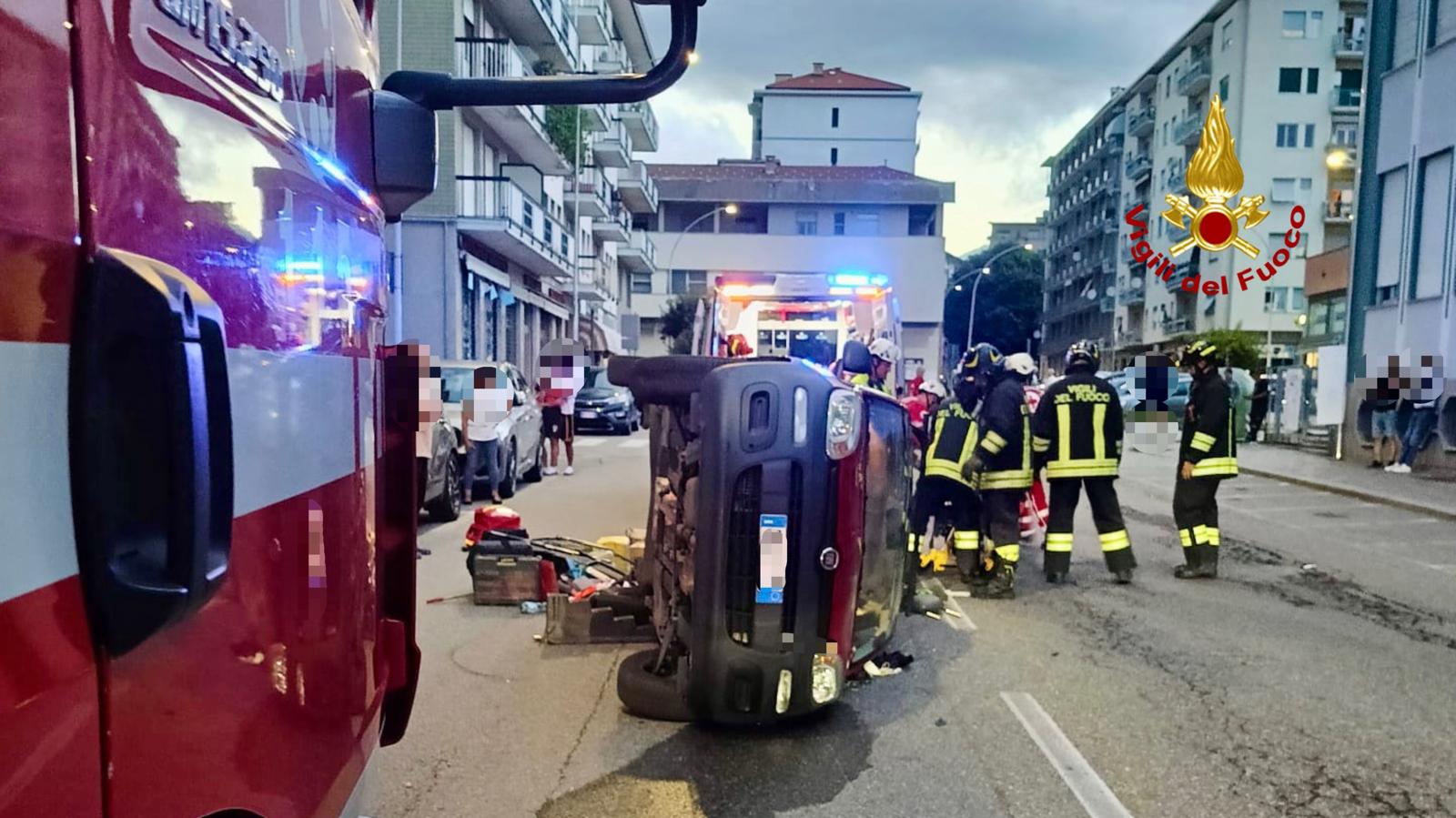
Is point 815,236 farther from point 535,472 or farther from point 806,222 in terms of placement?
point 535,472

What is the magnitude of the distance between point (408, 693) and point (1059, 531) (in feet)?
19.5

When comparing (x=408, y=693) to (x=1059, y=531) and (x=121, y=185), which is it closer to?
(x=121, y=185)

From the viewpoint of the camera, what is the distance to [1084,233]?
77.2m

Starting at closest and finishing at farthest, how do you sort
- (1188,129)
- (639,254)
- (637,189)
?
1. (637,189)
2. (639,254)
3. (1188,129)

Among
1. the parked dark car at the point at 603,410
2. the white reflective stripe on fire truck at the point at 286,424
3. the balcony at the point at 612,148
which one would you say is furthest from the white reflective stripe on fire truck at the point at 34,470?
the balcony at the point at 612,148

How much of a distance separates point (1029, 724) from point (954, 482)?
2.86 m

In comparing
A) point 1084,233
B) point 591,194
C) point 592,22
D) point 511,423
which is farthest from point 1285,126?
point 511,423

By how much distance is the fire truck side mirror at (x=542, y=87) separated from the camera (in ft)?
7.29

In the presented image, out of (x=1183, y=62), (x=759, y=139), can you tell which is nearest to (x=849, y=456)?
(x=1183, y=62)

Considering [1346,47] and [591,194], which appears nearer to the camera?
[591,194]

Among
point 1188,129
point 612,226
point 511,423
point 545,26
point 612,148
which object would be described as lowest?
point 511,423

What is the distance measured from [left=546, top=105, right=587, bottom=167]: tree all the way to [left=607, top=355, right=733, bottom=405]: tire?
2560 centimetres

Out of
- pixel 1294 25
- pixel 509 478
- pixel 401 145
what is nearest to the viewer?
pixel 401 145

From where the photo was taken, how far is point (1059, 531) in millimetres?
7754
